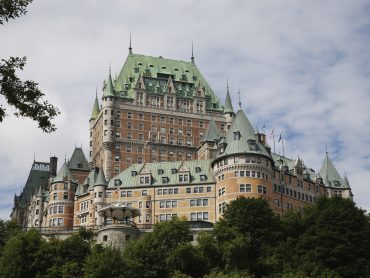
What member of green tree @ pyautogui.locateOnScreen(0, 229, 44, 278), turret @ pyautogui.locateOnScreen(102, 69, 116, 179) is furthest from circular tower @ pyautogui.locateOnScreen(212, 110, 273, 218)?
green tree @ pyautogui.locateOnScreen(0, 229, 44, 278)

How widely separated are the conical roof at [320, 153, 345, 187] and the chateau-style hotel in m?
0.26

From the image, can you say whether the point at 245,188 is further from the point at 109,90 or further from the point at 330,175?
the point at 109,90

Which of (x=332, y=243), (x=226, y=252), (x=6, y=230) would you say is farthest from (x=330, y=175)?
(x=6, y=230)

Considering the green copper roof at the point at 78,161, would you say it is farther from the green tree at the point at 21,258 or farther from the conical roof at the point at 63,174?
the green tree at the point at 21,258

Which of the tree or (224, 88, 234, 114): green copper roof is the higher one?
(224, 88, 234, 114): green copper roof

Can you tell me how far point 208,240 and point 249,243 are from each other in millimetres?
5954

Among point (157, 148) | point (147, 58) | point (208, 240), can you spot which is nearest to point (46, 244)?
point (208, 240)

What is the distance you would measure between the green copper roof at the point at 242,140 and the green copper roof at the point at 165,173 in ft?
23.3

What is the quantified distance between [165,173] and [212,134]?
828 inches

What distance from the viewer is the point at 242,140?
131 metres

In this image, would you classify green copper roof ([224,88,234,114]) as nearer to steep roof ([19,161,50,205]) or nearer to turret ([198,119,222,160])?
turret ([198,119,222,160])

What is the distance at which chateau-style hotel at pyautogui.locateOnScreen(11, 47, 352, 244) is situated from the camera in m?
128

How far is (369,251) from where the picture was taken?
94.9m

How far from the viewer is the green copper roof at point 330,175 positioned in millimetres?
152750
